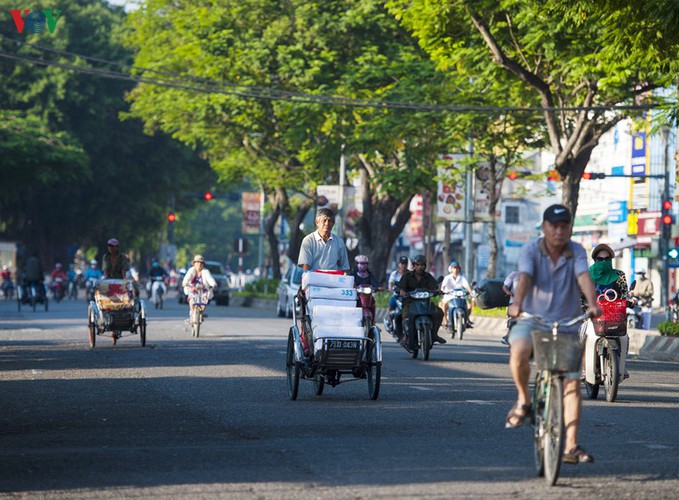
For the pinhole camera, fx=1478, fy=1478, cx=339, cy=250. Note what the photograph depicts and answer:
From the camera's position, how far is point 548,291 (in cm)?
923

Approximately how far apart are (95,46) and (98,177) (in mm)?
6267

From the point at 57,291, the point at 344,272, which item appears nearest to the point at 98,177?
the point at 57,291

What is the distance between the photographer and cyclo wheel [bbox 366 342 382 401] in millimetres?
14453

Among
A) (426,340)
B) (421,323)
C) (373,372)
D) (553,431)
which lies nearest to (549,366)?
(553,431)

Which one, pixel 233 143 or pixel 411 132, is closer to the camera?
pixel 411 132

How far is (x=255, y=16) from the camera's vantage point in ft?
153

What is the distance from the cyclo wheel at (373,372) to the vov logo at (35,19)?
19.5m

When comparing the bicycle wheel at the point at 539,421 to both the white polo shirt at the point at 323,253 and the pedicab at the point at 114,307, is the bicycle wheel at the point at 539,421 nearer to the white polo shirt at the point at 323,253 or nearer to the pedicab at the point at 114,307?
the white polo shirt at the point at 323,253

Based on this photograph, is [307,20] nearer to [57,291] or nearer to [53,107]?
[57,291]

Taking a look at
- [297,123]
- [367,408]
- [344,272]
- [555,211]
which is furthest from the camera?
[297,123]

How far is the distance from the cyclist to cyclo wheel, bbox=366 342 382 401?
1029 mm

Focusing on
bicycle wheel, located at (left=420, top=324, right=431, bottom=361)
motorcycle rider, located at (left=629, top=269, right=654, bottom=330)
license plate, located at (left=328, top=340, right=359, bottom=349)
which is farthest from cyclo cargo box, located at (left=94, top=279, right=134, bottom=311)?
motorcycle rider, located at (left=629, top=269, right=654, bottom=330)

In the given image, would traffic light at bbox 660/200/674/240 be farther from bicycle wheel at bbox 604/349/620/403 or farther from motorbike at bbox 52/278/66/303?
bicycle wheel at bbox 604/349/620/403

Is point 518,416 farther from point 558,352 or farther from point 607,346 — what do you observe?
point 607,346
